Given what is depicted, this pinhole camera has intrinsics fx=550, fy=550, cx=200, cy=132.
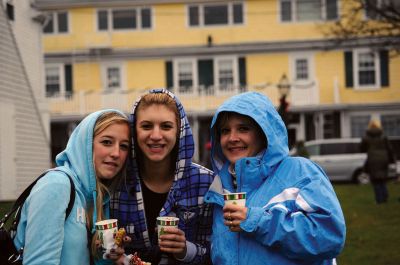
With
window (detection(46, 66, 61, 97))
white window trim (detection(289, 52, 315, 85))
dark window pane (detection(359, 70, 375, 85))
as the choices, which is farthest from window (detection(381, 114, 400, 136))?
window (detection(46, 66, 61, 97))

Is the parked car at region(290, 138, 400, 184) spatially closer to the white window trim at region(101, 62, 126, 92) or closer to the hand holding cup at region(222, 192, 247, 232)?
the white window trim at region(101, 62, 126, 92)

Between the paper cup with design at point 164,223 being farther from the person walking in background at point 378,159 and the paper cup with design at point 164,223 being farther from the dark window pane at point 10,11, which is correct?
the dark window pane at point 10,11

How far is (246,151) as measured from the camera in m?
3.14

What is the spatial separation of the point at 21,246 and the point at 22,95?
12936 millimetres

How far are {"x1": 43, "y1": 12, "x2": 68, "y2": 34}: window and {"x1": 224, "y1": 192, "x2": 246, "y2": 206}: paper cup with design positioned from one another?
28642mm

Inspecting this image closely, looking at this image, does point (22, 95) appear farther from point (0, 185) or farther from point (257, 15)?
point (257, 15)

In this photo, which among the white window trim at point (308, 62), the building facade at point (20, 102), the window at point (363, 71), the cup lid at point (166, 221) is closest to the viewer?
the cup lid at point (166, 221)

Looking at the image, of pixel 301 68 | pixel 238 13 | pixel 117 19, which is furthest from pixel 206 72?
pixel 117 19

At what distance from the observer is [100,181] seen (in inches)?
125

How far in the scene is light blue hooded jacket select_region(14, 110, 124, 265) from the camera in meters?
2.72

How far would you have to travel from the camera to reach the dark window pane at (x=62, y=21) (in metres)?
29.8

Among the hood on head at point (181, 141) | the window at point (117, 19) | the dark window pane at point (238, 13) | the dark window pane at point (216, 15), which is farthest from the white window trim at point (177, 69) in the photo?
the hood on head at point (181, 141)

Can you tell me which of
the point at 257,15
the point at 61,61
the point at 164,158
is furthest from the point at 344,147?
the point at 164,158

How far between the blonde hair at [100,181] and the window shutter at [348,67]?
27.0m
